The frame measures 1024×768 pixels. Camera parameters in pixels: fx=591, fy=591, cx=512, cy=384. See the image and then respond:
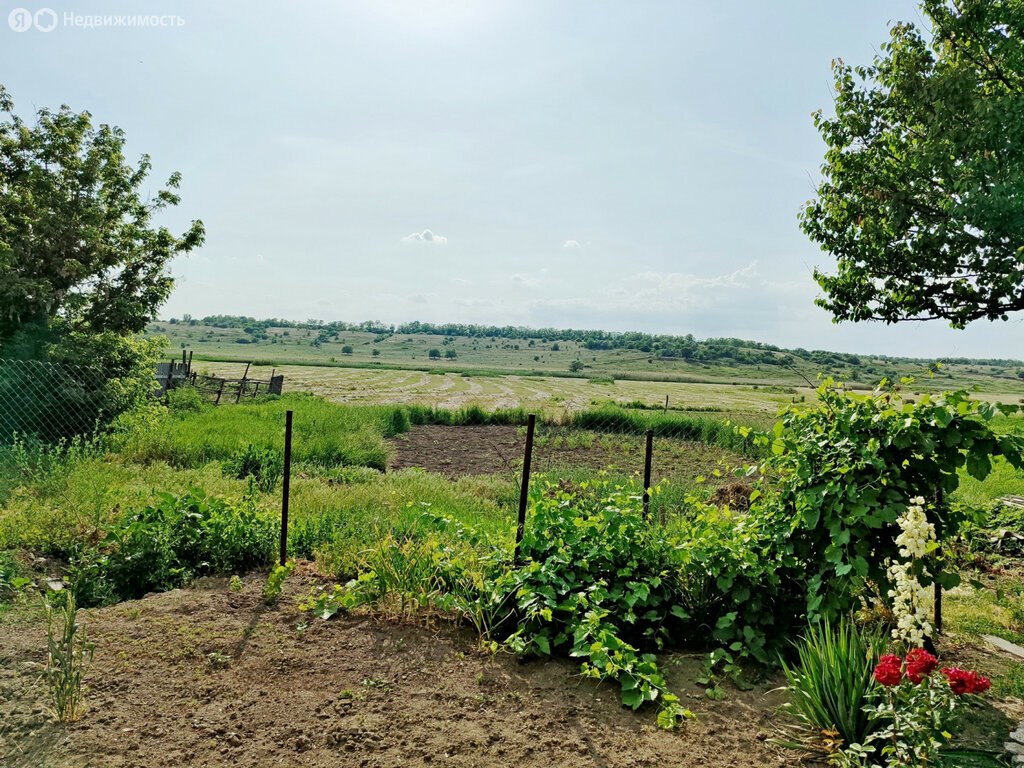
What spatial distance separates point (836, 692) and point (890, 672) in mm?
612

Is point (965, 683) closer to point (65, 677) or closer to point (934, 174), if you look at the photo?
point (65, 677)

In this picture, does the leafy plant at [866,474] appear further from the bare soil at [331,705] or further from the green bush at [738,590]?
the bare soil at [331,705]

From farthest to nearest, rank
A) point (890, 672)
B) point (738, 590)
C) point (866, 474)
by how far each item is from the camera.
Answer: point (738, 590) → point (866, 474) → point (890, 672)

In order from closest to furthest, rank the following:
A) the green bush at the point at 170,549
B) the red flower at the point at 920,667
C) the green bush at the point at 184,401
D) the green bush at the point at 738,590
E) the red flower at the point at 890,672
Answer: the red flower at the point at 920,667, the red flower at the point at 890,672, the green bush at the point at 738,590, the green bush at the point at 170,549, the green bush at the point at 184,401

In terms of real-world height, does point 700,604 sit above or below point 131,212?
below

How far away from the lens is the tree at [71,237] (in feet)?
43.5

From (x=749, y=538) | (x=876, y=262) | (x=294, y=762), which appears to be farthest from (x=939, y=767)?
(x=876, y=262)

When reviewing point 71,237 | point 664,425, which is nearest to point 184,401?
point 71,237

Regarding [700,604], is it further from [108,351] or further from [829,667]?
[108,351]

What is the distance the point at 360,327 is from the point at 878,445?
15636 cm

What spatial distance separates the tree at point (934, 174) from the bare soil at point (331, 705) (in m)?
8.71

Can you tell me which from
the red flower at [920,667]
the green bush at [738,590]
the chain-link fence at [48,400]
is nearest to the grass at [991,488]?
the green bush at [738,590]

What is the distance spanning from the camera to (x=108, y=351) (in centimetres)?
1347

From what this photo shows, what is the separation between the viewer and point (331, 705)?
3205 mm
